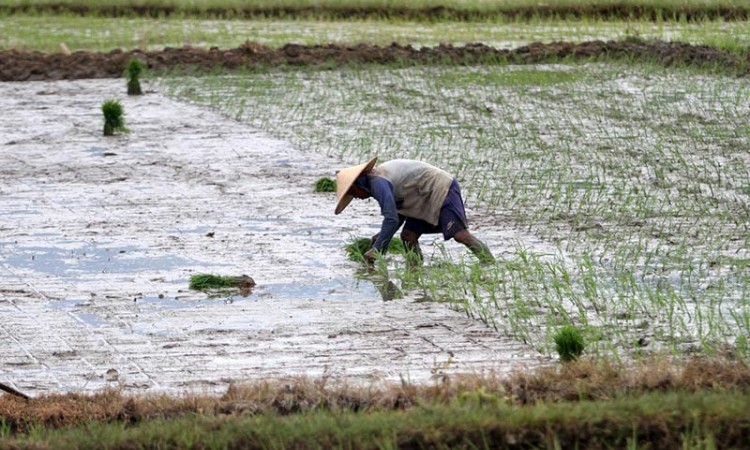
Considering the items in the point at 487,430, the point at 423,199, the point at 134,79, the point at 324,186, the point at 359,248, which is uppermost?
the point at 487,430

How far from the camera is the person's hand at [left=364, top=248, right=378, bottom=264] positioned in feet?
25.7

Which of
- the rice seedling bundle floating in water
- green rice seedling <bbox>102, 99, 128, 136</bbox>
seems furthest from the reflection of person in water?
green rice seedling <bbox>102, 99, 128, 136</bbox>

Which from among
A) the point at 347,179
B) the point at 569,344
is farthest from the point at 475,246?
the point at 569,344

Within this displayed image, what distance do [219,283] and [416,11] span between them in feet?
67.5

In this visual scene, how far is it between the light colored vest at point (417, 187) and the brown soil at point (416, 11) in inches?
736

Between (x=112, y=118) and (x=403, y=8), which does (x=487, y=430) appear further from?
(x=403, y=8)

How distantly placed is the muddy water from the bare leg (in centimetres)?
66

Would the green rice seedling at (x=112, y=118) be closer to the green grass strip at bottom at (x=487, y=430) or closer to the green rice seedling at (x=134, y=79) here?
the green rice seedling at (x=134, y=79)

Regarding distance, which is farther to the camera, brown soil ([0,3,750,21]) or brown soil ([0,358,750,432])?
brown soil ([0,3,750,21])

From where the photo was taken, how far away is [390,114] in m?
14.8

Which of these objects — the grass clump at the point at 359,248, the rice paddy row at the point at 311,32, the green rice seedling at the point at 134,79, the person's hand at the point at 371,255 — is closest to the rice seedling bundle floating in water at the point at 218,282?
the person's hand at the point at 371,255

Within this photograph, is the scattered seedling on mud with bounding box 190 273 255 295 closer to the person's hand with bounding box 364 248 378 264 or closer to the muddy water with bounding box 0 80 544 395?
the muddy water with bounding box 0 80 544 395

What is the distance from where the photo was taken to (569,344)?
5.68 m

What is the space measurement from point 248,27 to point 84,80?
21.1ft
